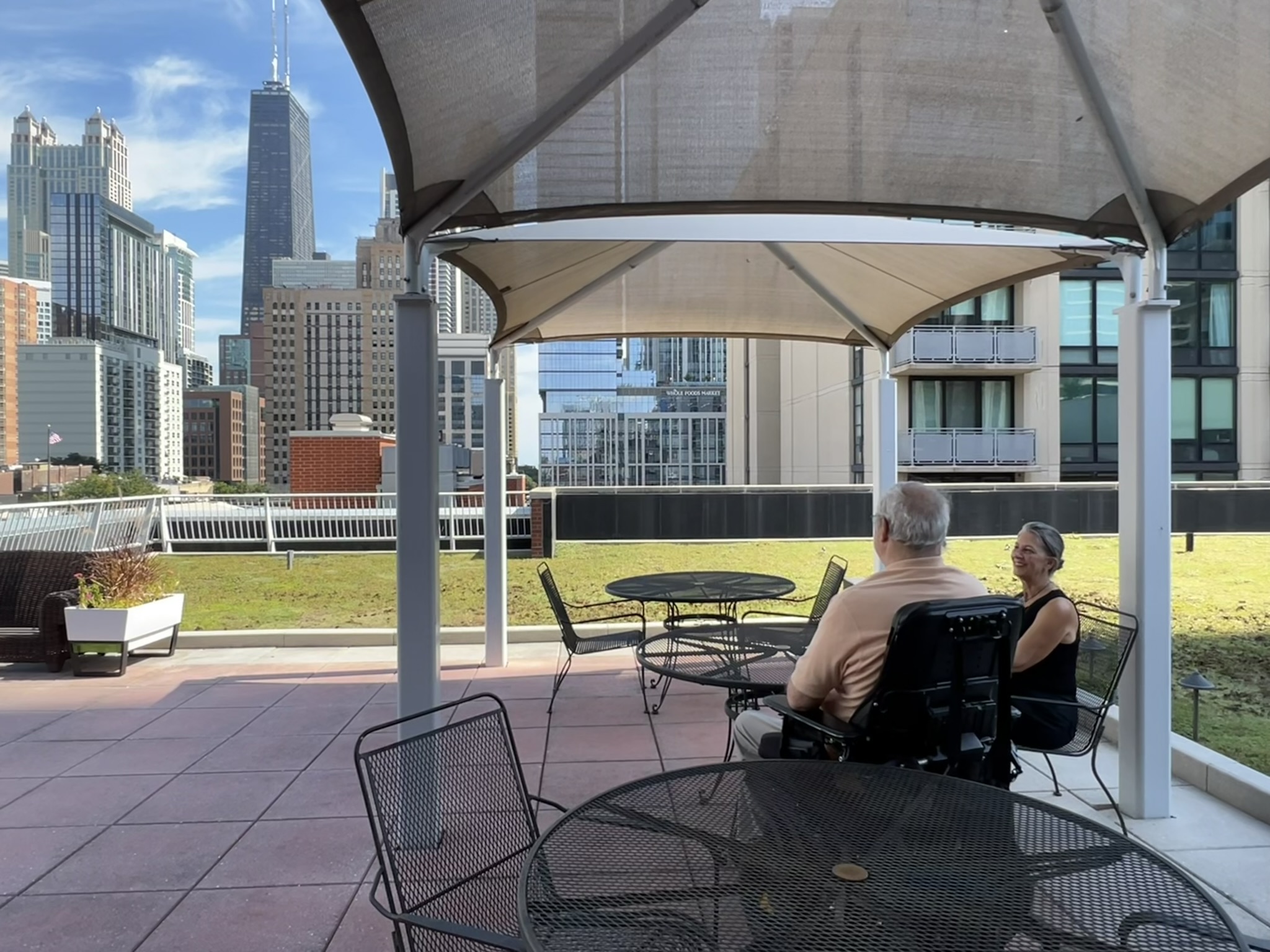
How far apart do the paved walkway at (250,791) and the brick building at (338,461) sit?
17.5 meters

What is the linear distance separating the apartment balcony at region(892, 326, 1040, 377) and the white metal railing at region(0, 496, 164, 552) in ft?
61.7

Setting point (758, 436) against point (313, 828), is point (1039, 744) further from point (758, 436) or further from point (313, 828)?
point (758, 436)

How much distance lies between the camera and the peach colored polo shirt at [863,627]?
7.76 ft

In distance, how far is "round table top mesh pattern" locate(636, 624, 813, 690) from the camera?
341 centimetres

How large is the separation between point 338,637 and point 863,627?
5.77 m

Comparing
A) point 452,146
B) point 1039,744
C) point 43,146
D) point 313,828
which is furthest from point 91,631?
point 43,146

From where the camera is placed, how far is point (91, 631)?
238 inches

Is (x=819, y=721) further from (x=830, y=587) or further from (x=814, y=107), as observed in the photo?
(x=830, y=587)

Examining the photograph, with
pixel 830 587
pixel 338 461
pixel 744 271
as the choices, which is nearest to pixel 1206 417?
pixel 744 271

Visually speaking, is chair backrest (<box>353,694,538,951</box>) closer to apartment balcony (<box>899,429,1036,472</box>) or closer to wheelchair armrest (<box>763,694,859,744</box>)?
wheelchair armrest (<box>763,694,859,744</box>)

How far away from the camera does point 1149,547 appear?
138 inches

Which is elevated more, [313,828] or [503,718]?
[503,718]

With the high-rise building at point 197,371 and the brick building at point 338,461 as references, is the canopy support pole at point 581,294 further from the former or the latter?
the high-rise building at point 197,371

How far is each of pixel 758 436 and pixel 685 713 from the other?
35.0 meters
